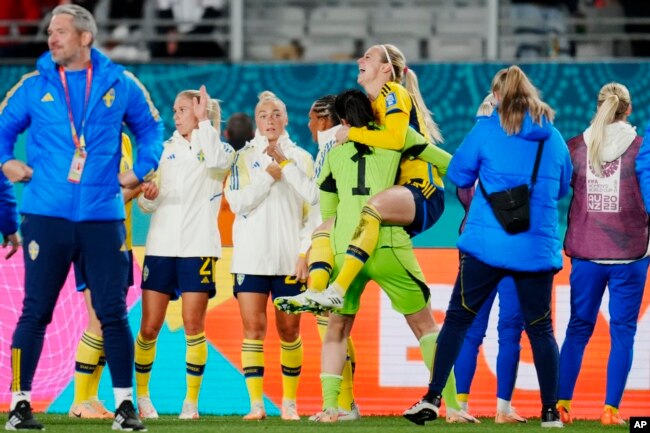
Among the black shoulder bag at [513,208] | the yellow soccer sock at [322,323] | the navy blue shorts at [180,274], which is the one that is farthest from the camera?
the yellow soccer sock at [322,323]

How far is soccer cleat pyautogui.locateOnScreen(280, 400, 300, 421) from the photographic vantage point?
8.54 m

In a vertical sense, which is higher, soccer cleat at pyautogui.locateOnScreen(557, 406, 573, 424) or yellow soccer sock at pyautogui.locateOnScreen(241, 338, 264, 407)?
yellow soccer sock at pyautogui.locateOnScreen(241, 338, 264, 407)

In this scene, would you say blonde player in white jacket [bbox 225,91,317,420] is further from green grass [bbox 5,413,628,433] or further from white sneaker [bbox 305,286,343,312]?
white sneaker [bbox 305,286,343,312]

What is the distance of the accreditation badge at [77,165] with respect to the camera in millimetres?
6641

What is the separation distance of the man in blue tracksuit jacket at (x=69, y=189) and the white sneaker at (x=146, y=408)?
1.90 meters

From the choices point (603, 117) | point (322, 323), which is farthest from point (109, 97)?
point (603, 117)

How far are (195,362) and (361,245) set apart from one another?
5.67ft

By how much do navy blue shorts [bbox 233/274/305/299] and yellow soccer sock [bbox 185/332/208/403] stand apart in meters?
0.39

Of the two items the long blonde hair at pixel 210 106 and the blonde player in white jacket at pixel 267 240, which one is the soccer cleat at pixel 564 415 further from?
the long blonde hair at pixel 210 106

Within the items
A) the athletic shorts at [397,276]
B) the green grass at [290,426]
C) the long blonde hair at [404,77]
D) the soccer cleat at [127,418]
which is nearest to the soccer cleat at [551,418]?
the green grass at [290,426]

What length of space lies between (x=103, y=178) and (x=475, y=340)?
2821 mm

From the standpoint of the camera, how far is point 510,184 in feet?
23.3

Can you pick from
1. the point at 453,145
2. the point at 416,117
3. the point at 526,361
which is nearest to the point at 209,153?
the point at 416,117

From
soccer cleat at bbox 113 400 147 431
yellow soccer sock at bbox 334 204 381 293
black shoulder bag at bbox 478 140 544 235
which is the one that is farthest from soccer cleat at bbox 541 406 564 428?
soccer cleat at bbox 113 400 147 431
